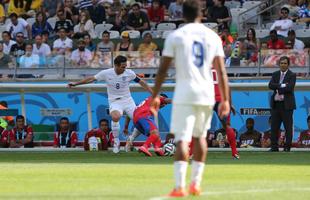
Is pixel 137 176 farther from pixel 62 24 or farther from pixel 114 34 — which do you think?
pixel 62 24

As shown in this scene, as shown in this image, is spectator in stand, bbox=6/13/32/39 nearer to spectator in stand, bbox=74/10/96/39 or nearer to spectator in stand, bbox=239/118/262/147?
spectator in stand, bbox=74/10/96/39

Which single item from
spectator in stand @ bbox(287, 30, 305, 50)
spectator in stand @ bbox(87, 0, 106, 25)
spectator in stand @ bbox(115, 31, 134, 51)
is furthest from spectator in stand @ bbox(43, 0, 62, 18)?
spectator in stand @ bbox(287, 30, 305, 50)

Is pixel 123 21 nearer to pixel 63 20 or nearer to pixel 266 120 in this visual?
pixel 63 20

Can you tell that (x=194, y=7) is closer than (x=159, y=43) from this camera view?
Yes

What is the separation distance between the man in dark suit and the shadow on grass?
95 centimetres

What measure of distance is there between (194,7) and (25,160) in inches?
387

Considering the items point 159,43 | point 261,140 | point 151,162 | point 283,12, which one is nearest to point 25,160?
point 151,162

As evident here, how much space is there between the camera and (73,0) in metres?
33.2

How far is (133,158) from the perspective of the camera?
20.6 metres

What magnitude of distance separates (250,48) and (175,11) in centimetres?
515

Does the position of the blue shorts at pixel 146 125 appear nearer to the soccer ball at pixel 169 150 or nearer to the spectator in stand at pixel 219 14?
the soccer ball at pixel 169 150

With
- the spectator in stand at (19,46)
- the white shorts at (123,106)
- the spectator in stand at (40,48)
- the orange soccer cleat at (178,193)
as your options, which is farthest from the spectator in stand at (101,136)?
the orange soccer cleat at (178,193)

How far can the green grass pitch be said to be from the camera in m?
12.1

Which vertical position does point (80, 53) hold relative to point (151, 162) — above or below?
above
